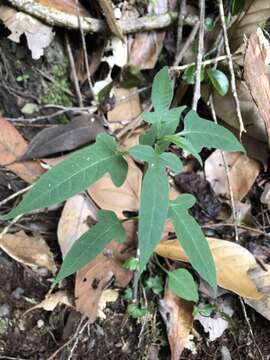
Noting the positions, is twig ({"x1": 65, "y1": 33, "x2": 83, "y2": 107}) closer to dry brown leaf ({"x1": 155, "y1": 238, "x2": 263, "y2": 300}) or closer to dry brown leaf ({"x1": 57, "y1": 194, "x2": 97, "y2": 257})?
dry brown leaf ({"x1": 57, "y1": 194, "x2": 97, "y2": 257})

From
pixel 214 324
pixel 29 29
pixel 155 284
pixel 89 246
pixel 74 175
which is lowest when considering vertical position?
pixel 214 324

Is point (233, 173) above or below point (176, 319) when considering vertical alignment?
above

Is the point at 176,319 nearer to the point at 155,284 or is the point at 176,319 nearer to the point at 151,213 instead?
the point at 155,284

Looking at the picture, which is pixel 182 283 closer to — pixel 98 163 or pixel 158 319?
pixel 158 319

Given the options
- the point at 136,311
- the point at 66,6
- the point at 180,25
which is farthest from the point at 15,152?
the point at 180,25

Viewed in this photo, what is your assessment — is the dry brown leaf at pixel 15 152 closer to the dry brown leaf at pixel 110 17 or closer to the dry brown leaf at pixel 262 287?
the dry brown leaf at pixel 110 17

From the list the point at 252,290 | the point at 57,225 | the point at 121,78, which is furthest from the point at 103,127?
the point at 252,290

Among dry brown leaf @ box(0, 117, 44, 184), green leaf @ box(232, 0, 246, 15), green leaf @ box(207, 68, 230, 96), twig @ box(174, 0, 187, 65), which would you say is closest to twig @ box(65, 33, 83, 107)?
dry brown leaf @ box(0, 117, 44, 184)
